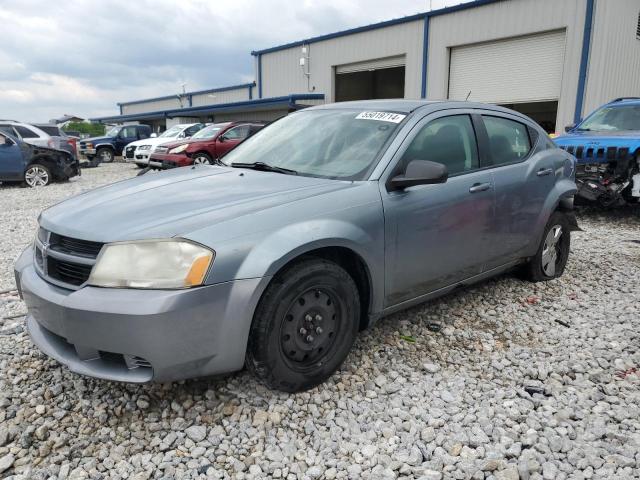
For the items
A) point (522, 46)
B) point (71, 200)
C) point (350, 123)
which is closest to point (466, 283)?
point (350, 123)

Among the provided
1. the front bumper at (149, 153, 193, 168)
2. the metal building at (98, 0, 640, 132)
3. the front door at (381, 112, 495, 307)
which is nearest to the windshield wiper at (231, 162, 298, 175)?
the front door at (381, 112, 495, 307)

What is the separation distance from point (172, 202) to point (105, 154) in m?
21.9

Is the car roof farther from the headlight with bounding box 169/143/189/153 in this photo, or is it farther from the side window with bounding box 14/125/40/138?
the side window with bounding box 14/125/40/138

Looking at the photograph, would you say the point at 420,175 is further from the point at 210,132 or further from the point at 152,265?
the point at 210,132

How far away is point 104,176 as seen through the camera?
51.2 ft

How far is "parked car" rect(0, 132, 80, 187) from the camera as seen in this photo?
11.9 metres

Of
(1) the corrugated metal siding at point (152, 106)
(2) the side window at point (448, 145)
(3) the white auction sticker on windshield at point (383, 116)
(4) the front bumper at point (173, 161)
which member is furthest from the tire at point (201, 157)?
(1) the corrugated metal siding at point (152, 106)

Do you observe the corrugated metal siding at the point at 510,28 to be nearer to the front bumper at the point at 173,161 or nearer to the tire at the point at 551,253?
the front bumper at the point at 173,161

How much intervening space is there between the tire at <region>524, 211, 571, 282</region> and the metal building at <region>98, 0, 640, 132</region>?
9.44 metres

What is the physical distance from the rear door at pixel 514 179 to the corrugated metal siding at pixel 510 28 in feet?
38.2

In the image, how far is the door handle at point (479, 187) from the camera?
11.2ft

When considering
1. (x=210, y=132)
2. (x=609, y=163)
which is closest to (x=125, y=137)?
(x=210, y=132)

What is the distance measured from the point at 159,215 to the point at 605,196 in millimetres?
7020

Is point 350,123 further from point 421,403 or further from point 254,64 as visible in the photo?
point 254,64
